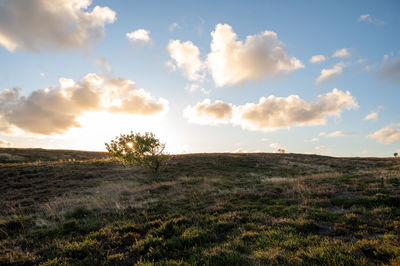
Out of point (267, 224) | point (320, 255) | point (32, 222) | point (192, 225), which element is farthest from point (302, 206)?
point (32, 222)

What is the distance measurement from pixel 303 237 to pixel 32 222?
13640 millimetres

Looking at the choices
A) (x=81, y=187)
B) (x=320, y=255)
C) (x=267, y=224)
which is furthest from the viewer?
(x=81, y=187)

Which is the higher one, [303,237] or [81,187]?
[303,237]

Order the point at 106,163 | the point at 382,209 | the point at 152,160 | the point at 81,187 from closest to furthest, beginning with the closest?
the point at 382,209 → the point at 81,187 → the point at 152,160 → the point at 106,163

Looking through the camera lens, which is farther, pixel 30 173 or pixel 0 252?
pixel 30 173

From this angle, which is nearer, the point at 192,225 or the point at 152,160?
the point at 192,225

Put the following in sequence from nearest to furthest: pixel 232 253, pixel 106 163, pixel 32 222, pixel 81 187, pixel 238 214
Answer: pixel 232 253, pixel 238 214, pixel 32 222, pixel 81 187, pixel 106 163

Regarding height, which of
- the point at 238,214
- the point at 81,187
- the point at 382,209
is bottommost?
the point at 81,187

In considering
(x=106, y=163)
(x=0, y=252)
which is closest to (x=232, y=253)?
(x=0, y=252)

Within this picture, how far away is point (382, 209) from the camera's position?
27.5 ft

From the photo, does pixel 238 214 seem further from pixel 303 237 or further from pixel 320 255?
pixel 320 255

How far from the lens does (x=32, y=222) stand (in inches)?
408

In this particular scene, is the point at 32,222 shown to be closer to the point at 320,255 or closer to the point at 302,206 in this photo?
the point at 320,255

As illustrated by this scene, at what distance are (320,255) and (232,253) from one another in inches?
91.8
